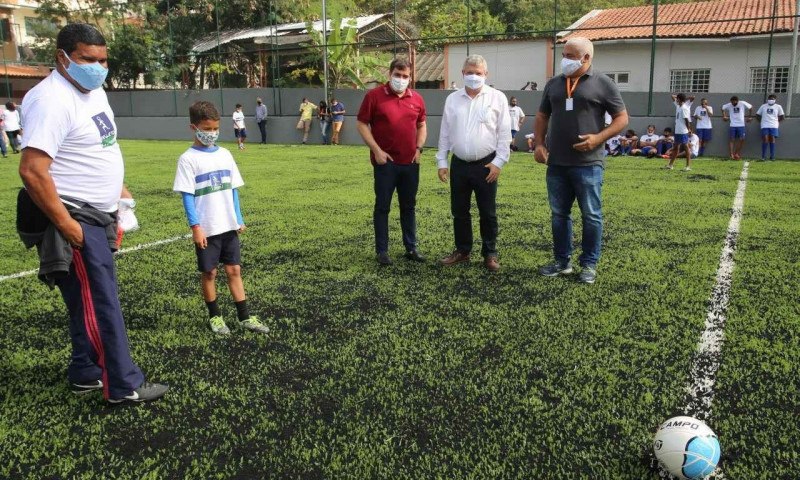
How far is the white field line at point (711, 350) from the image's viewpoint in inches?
128

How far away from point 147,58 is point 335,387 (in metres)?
31.1

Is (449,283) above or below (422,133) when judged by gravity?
below

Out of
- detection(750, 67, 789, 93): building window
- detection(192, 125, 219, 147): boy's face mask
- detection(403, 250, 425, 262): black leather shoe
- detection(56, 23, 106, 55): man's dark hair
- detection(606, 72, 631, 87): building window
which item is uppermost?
detection(606, 72, 631, 87): building window

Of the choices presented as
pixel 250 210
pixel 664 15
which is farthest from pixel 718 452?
pixel 664 15

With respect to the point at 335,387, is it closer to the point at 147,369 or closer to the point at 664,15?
the point at 147,369

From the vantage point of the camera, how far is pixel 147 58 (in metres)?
30.7

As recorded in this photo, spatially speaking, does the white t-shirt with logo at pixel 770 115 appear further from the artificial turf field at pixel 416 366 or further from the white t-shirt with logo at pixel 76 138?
the white t-shirt with logo at pixel 76 138

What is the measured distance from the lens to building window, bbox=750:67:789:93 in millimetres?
18156

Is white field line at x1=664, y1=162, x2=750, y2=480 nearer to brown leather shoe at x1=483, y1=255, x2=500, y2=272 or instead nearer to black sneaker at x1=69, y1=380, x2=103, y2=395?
brown leather shoe at x1=483, y1=255, x2=500, y2=272

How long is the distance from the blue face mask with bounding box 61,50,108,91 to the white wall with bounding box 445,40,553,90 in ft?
69.2

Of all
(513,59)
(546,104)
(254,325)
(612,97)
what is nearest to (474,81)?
(546,104)

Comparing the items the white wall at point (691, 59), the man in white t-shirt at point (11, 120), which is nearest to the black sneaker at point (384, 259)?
the white wall at point (691, 59)

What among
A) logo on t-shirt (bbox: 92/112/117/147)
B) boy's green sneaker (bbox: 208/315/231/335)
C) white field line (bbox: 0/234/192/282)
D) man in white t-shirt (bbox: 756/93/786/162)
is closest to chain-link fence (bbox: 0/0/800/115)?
man in white t-shirt (bbox: 756/93/786/162)

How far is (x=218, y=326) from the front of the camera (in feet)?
14.4
